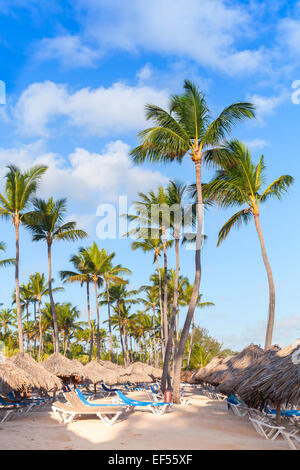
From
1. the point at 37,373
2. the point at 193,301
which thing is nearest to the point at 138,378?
the point at 193,301

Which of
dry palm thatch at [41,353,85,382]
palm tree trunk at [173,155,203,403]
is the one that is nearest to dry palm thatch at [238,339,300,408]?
palm tree trunk at [173,155,203,403]

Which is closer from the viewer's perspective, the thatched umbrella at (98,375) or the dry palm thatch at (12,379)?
the dry palm thatch at (12,379)

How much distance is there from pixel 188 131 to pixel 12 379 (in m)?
11.4

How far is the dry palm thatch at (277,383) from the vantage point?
7.37 meters

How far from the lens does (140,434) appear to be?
8.76 metres

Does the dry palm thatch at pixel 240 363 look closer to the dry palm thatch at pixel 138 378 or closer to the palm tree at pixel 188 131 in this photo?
the palm tree at pixel 188 131

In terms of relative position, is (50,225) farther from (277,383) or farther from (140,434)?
(277,383)

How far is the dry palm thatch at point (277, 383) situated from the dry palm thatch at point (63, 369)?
1015cm

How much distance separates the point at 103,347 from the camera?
7550cm

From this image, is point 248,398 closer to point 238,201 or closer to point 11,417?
point 11,417

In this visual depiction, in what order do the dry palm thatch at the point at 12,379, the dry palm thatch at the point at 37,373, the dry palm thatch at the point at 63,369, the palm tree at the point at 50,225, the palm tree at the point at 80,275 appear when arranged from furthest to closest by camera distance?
the palm tree at the point at 80,275, the palm tree at the point at 50,225, the dry palm thatch at the point at 63,369, the dry palm thatch at the point at 37,373, the dry palm thatch at the point at 12,379

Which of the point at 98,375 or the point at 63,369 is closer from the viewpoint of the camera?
the point at 63,369

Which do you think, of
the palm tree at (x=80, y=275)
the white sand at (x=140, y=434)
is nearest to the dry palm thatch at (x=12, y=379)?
the white sand at (x=140, y=434)

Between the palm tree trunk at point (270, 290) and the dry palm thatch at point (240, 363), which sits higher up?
the palm tree trunk at point (270, 290)
